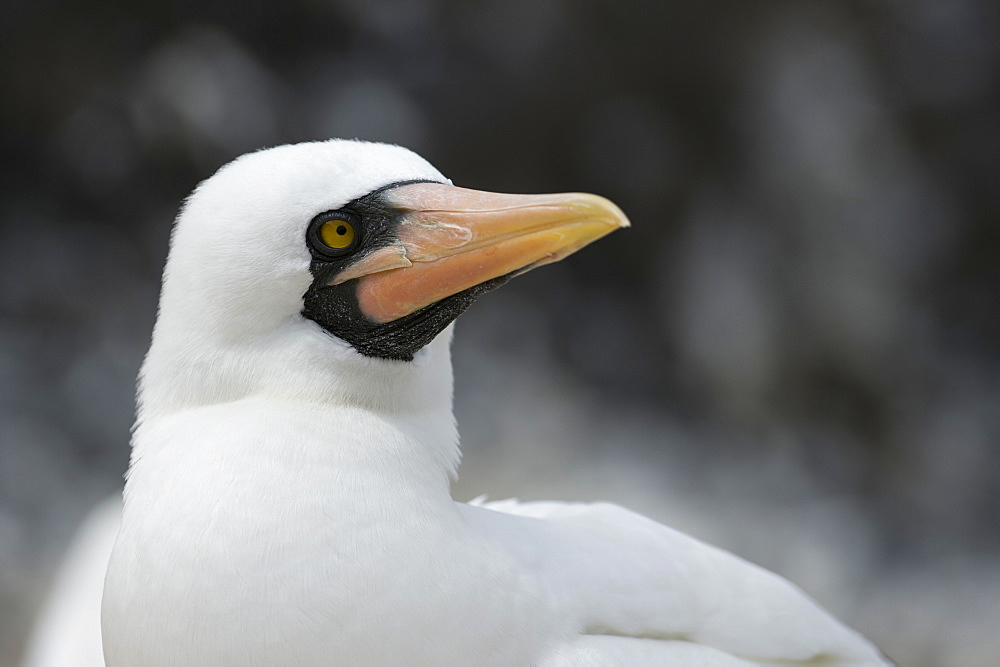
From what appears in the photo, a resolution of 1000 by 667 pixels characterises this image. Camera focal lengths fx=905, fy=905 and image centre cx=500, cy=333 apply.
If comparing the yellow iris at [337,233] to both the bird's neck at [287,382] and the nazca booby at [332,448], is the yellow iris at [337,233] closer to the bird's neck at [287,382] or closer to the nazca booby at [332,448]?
the nazca booby at [332,448]

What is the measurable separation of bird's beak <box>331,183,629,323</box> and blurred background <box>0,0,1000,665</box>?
10.3 ft

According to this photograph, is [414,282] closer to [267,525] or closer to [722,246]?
[267,525]

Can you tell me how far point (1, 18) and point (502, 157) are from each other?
2.52 m

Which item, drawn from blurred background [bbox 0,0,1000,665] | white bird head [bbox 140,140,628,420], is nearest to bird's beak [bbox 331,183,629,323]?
white bird head [bbox 140,140,628,420]

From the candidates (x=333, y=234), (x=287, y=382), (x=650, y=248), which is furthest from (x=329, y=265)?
(x=650, y=248)

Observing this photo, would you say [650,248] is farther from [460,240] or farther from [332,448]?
[332,448]

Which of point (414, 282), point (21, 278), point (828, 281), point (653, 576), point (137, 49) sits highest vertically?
point (137, 49)

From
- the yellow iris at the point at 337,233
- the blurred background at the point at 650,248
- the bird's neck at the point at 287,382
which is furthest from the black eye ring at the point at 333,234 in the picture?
the blurred background at the point at 650,248

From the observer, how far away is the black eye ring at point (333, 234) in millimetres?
1485

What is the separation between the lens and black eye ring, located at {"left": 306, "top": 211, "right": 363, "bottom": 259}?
1.49 meters

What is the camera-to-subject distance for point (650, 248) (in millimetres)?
4645

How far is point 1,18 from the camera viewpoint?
438 centimetres

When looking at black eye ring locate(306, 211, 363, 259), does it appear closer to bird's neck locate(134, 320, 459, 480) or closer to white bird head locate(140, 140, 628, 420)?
white bird head locate(140, 140, 628, 420)

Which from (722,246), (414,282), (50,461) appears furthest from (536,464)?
(414,282)
